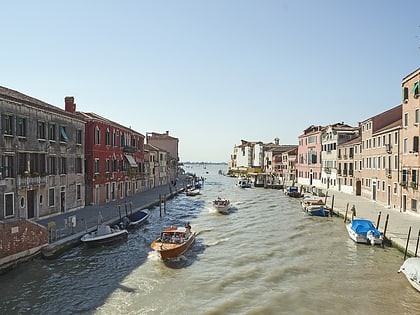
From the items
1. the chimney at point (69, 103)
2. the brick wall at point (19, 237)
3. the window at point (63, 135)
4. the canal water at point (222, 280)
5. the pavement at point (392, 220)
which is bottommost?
the canal water at point (222, 280)

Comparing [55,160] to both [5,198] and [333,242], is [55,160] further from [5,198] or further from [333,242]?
[333,242]

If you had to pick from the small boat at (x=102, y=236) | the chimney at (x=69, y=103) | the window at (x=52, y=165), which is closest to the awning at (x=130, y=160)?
the chimney at (x=69, y=103)

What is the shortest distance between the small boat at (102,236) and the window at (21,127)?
22.9 ft

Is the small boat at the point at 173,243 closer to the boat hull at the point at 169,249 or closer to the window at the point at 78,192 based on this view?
the boat hull at the point at 169,249

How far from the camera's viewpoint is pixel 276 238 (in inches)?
989

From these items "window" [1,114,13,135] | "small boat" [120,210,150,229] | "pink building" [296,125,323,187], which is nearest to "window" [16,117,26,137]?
"window" [1,114,13,135]

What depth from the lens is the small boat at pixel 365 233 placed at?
21650 millimetres

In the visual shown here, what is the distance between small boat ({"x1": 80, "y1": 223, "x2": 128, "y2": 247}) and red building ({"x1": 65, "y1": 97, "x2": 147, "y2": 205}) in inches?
453

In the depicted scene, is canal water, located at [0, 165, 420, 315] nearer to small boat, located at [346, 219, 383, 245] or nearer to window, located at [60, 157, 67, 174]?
small boat, located at [346, 219, 383, 245]

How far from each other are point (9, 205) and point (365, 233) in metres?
19.5

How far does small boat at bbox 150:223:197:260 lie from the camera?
752 inches

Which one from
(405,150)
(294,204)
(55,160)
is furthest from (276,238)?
(294,204)

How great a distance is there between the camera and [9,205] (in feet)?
72.3

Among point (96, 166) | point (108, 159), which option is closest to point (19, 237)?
point (96, 166)
